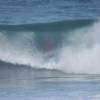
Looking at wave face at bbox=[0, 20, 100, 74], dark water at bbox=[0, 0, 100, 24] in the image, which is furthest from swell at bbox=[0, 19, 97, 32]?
dark water at bbox=[0, 0, 100, 24]

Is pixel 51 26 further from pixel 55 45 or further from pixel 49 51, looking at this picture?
pixel 49 51

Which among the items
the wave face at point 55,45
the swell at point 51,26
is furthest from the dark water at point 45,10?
the wave face at point 55,45

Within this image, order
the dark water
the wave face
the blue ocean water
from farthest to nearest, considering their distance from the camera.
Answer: the dark water < the wave face < the blue ocean water

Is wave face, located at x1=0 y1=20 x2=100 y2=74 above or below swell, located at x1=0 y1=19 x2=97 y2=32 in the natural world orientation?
below

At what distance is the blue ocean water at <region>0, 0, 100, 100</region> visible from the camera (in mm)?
8547

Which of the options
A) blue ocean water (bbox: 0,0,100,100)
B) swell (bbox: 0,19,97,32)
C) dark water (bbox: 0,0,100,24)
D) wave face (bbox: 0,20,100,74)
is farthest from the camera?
dark water (bbox: 0,0,100,24)

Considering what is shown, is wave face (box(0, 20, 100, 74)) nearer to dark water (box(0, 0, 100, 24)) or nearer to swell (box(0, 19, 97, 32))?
swell (box(0, 19, 97, 32))

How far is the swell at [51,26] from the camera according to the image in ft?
43.1

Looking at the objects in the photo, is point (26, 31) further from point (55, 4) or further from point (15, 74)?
point (55, 4)

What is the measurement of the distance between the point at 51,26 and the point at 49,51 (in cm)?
189

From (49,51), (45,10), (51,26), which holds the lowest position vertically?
(49,51)

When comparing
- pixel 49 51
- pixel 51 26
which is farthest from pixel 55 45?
pixel 51 26

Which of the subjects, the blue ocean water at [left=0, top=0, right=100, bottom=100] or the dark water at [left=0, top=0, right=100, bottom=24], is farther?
the dark water at [left=0, top=0, right=100, bottom=24]

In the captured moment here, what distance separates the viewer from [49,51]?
11.6 meters
